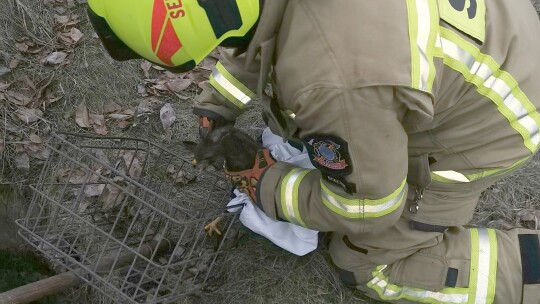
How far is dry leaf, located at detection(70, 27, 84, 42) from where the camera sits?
13.2 feet

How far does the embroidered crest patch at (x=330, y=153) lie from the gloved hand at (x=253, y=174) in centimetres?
60

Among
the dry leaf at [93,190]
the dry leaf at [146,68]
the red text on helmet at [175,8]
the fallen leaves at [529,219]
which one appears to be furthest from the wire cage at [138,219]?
the fallen leaves at [529,219]

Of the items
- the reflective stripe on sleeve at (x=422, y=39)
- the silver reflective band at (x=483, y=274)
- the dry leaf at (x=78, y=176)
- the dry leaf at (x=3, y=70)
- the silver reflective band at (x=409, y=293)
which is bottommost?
the silver reflective band at (x=409, y=293)

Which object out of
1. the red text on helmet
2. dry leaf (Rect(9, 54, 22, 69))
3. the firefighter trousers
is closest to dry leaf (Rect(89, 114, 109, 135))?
dry leaf (Rect(9, 54, 22, 69))

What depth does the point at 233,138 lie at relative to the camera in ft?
9.18

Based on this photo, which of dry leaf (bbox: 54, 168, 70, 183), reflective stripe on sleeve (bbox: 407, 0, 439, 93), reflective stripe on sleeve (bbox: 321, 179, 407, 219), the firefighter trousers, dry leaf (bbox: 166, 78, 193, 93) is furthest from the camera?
dry leaf (bbox: 166, 78, 193, 93)

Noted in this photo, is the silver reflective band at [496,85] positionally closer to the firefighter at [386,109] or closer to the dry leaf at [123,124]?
the firefighter at [386,109]

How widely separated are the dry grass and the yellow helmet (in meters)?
1.55

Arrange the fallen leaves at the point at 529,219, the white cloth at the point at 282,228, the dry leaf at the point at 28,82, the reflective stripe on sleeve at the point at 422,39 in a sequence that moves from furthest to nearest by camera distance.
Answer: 1. the dry leaf at the point at 28,82
2. the fallen leaves at the point at 529,219
3. the white cloth at the point at 282,228
4. the reflective stripe on sleeve at the point at 422,39

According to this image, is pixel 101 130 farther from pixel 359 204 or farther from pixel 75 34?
pixel 359 204

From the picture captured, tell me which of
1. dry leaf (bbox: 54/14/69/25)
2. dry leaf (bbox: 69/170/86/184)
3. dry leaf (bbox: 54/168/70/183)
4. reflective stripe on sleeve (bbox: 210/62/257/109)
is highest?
reflective stripe on sleeve (bbox: 210/62/257/109)

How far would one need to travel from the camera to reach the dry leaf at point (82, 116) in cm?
376

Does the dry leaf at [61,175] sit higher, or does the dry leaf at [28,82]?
the dry leaf at [28,82]

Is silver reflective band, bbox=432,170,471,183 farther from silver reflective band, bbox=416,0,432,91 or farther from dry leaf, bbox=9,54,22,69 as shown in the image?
dry leaf, bbox=9,54,22,69
